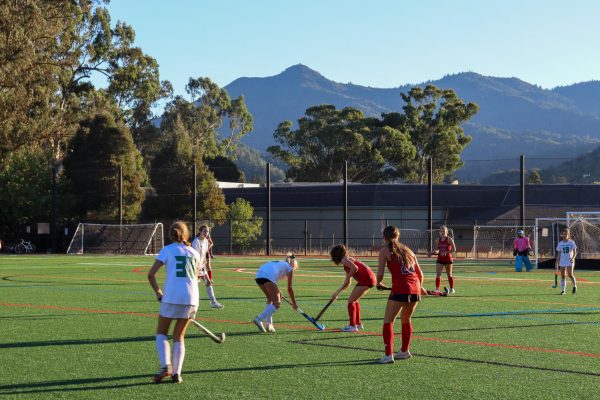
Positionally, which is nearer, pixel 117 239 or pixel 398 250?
pixel 398 250

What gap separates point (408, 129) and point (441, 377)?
8844 centimetres

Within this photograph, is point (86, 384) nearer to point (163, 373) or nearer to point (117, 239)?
point (163, 373)

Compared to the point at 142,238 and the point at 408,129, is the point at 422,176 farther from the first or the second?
the point at 142,238

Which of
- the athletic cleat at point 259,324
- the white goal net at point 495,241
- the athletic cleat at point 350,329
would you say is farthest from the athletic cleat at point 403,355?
the white goal net at point 495,241

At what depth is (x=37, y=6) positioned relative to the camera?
6303 centimetres

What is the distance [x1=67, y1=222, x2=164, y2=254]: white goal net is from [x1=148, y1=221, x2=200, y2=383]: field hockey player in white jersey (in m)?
41.9

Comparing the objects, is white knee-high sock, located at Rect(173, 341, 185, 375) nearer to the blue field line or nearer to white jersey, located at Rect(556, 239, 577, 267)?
the blue field line

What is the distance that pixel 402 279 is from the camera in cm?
1092

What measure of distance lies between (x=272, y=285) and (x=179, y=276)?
4.43m

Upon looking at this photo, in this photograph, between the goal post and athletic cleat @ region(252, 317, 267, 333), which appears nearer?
athletic cleat @ region(252, 317, 267, 333)

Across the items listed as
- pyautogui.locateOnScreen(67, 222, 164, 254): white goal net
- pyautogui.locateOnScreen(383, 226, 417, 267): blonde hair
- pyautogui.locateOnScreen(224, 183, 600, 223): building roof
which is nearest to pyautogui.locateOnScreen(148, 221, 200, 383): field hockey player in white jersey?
pyautogui.locateOnScreen(383, 226, 417, 267): blonde hair

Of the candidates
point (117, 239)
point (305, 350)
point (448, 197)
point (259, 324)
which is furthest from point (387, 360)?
point (448, 197)

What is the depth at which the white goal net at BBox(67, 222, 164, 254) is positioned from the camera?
52.1m

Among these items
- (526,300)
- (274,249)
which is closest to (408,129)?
(274,249)
